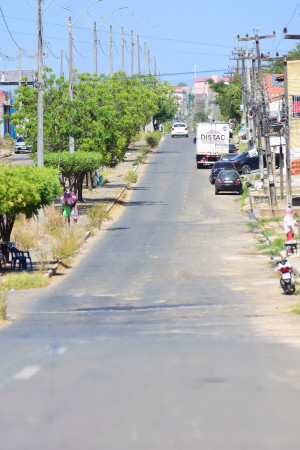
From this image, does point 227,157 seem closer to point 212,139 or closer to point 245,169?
point 212,139

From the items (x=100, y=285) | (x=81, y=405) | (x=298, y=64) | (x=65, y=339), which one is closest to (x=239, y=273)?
(x=100, y=285)

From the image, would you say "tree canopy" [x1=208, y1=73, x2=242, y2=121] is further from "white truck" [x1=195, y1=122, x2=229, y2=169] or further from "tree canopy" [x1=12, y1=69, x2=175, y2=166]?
"tree canopy" [x1=12, y1=69, x2=175, y2=166]

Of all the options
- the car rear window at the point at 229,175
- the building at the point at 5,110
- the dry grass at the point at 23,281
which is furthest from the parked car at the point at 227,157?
the dry grass at the point at 23,281

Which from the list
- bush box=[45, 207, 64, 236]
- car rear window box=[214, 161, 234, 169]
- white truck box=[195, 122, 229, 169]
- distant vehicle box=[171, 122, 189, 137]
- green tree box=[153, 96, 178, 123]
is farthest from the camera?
distant vehicle box=[171, 122, 189, 137]

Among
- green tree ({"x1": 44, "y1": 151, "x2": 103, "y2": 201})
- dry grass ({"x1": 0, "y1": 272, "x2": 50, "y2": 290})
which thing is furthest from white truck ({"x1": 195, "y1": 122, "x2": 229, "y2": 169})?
dry grass ({"x1": 0, "y1": 272, "x2": 50, "y2": 290})

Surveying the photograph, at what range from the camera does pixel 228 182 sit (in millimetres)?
53938

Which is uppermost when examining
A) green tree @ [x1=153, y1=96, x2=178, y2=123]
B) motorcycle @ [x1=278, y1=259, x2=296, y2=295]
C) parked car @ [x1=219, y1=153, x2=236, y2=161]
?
green tree @ [x1=153, y1=96, x2=178, y2=123]

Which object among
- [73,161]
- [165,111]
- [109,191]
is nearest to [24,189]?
[73,161]

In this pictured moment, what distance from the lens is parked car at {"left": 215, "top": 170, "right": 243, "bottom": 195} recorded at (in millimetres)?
53750

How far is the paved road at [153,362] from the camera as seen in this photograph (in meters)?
7.03

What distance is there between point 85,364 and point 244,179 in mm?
50788

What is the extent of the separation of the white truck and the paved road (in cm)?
4644

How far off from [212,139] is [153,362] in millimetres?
61797

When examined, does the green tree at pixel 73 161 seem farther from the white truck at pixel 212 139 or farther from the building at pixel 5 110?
the building at pixel 5 110
